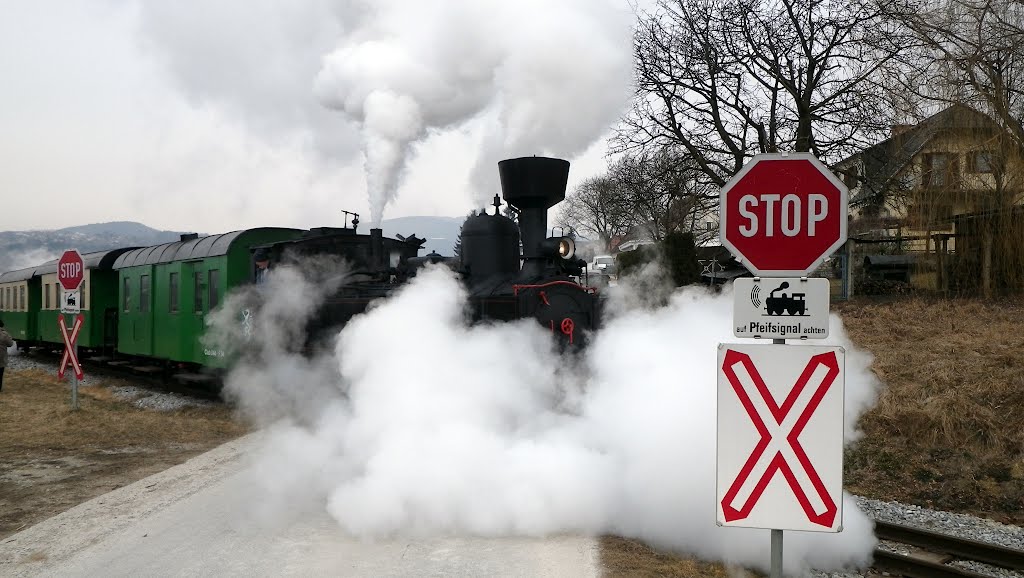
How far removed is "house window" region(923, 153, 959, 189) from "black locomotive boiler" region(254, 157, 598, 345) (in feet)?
26.3

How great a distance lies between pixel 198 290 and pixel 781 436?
38.9 ft

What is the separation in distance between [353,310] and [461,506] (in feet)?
14.0

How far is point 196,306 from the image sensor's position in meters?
13.4

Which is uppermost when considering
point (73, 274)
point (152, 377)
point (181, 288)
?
point (73, 274)

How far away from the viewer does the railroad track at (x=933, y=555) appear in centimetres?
543

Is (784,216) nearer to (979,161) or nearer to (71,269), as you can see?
(71,269)

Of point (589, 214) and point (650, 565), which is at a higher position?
point (589, 214)

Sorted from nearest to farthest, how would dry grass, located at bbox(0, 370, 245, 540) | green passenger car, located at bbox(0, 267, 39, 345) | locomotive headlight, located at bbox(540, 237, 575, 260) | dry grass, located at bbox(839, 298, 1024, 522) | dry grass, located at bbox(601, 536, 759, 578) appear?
dry grass, located at bbox(601, 536, 759, 578) < dry grass, located at bbox(0, 370, 245, 540) < dry grass, located at bbox(839, 298, 1024, 522) < locomotive headlight, located at bbox(540, 237, 575, 260) < green passenger car, located at bbox(0, 267, 39, 345)

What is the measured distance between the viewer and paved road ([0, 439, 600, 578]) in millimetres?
5203

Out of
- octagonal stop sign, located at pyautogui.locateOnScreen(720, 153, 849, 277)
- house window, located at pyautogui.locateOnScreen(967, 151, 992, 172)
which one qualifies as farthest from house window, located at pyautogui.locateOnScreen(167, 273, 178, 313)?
house window, located at pyautogui.locateOnScreen(967, 151, 992, 172)

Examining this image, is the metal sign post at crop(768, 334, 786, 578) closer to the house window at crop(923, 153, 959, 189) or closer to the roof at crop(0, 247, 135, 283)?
the house window at crop(923, 153, 959, 189)

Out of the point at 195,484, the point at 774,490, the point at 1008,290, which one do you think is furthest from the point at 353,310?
the point at 1008,290

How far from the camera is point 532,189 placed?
9.45m

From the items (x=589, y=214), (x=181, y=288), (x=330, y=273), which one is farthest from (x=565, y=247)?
(x=589, y=214)
